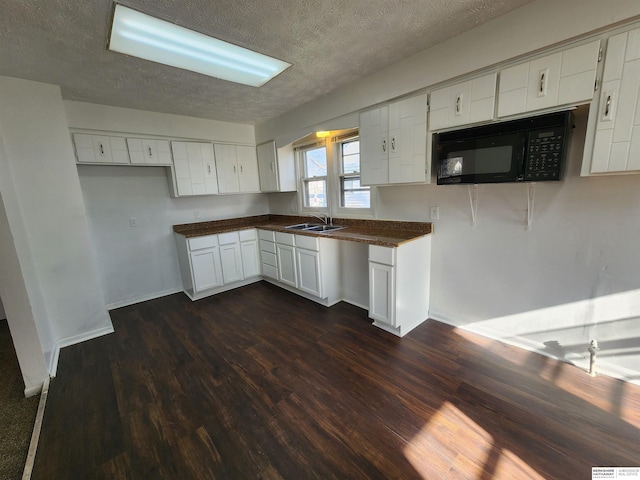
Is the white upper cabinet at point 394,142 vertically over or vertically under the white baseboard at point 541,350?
over

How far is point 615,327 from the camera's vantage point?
180cm

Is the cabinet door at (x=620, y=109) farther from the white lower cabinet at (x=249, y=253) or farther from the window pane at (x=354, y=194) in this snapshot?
the white lower cabinet at (x=249, y=253)

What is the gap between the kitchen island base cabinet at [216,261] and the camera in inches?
138

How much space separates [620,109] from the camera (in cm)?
146

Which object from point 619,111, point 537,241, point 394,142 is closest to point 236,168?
point 394,142

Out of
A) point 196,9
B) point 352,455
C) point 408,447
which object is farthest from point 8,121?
point 408,447

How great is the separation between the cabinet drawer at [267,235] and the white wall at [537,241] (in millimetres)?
1904

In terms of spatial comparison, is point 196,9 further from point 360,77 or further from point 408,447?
point 408,447

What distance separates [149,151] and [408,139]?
3.07 metres

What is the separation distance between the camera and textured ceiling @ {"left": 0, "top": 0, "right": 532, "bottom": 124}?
154 centimetres

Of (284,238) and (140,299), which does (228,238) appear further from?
(140,299)

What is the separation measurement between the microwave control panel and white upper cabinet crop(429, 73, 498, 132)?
34cm

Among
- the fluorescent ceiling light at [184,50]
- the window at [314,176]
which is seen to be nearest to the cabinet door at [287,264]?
the window at [314,176]

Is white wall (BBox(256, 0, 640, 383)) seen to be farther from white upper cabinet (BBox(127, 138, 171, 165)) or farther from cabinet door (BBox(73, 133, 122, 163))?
cabinet door (BBox(73, 133, 122, 163))
